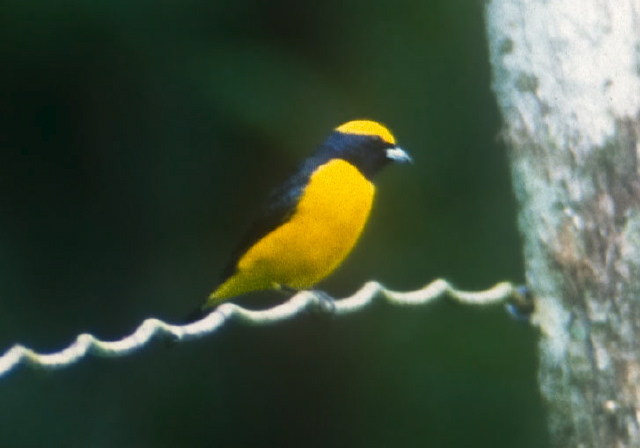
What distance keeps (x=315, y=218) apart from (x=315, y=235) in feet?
0.21

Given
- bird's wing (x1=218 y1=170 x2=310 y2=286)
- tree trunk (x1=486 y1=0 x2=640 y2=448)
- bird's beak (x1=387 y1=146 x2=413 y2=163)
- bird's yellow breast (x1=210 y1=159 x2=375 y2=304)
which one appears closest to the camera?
tree trunk (x1=486 y1=0 x2=640 y2=448)

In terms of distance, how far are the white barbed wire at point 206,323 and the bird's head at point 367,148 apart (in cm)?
99

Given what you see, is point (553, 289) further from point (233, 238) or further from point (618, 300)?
point (233, 238)

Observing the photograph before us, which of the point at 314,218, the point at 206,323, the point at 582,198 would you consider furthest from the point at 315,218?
the point at 206,323

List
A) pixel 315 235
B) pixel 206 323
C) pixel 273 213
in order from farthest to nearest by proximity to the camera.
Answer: pixel 273 213 < pixel 315 235 < pixel 206 323

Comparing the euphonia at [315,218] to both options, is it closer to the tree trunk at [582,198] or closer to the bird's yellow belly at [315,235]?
the bird's yellow belly at [315,235]

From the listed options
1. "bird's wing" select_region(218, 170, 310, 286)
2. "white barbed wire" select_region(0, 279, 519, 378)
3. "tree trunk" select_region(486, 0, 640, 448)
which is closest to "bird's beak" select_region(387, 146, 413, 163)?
"bird's wing" select_region(218, 170, 310, 286)

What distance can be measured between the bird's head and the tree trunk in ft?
3.91

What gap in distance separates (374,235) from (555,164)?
2.38 m

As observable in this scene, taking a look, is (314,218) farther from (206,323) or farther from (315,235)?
(206,323)

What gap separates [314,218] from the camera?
138 inches

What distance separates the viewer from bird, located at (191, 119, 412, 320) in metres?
3.48

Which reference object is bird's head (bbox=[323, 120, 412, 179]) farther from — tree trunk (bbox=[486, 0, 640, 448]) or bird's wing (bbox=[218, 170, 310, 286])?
tree trunk (bbox=[486, 0, 640, 448])

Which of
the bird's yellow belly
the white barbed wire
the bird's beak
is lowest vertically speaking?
the white barbed wire
